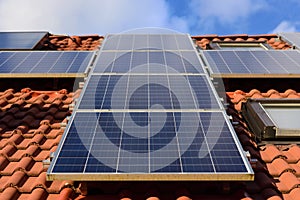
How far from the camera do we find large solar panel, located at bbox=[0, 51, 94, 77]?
773 cm

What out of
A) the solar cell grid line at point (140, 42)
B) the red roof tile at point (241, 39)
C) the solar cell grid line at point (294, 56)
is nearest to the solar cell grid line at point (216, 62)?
the solar cell grid line at point (140, 42)

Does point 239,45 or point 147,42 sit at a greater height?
point 239,45

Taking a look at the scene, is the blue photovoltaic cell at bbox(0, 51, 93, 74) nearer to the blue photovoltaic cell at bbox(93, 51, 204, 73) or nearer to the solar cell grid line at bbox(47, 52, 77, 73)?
the solar cell grid line at bbox(47, 52, 77, 73)

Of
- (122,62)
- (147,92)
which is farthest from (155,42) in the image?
(147,92)

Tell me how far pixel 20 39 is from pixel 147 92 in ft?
22.1

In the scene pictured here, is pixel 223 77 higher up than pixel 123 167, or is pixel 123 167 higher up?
pixel 223 77

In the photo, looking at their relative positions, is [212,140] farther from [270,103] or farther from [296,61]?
[296,61]

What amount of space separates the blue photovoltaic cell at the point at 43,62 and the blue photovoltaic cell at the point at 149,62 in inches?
23.7

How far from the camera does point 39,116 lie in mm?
6812

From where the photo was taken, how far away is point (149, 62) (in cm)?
764

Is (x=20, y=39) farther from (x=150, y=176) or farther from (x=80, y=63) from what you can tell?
(x=150, y=176)

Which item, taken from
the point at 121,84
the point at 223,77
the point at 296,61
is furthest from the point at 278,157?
the point at 296,61

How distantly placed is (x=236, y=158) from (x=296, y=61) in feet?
15.7

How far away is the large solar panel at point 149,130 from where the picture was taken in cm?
431
